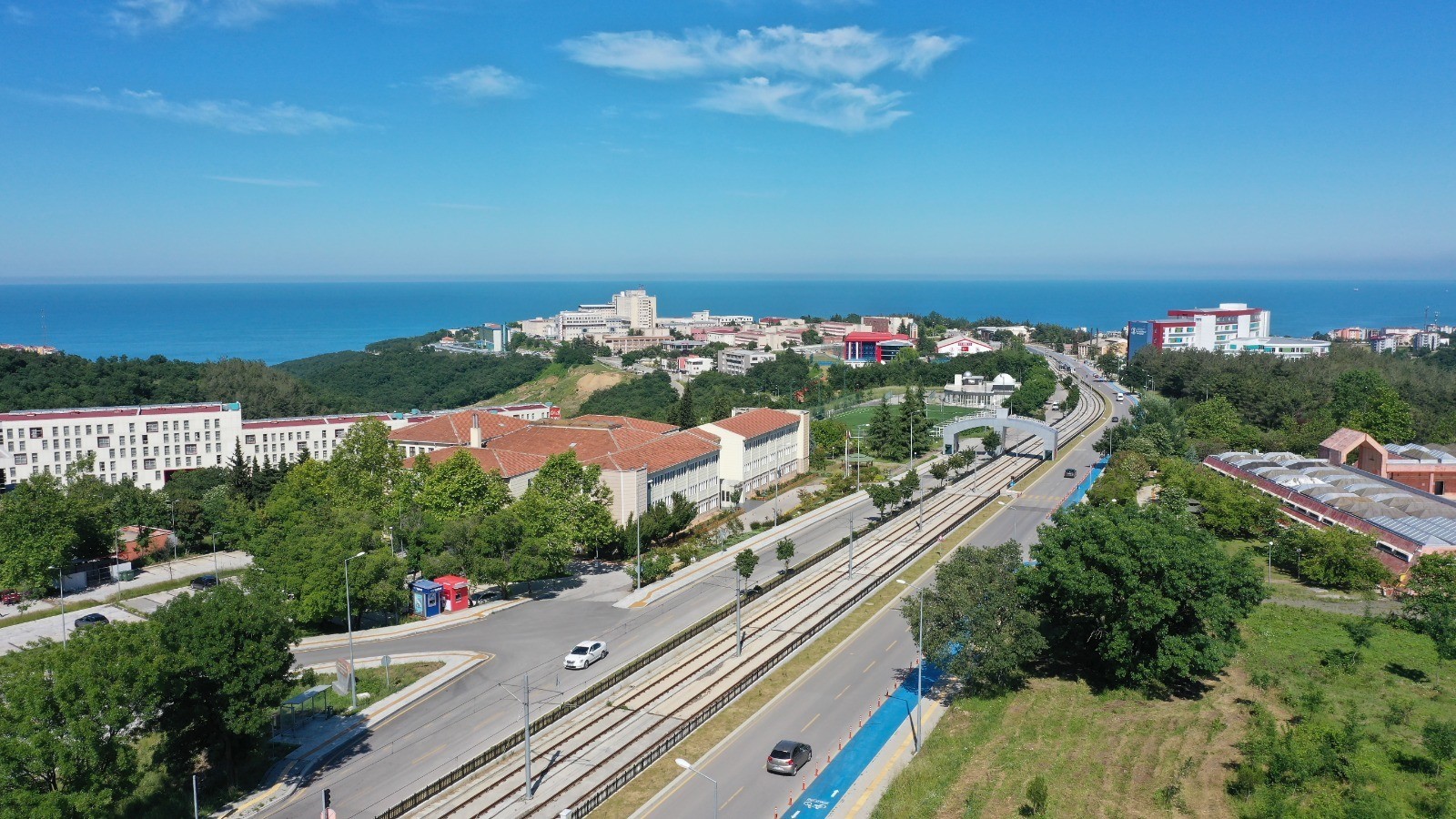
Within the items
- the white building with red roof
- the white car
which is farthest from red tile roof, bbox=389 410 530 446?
the white car

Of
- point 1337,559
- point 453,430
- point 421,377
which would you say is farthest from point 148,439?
point 1337,559

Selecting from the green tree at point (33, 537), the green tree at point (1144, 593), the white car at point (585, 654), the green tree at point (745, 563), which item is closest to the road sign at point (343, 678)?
the white car at point (585, 654)

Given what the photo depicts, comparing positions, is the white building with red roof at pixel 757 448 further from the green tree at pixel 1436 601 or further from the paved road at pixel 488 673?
the green tree at pixel 1436 601

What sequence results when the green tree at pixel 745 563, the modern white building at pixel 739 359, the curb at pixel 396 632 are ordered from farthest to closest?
the modern white building at pixel 739 359 < the green tree at pixel 745 563 < the curb at pixel 396 632

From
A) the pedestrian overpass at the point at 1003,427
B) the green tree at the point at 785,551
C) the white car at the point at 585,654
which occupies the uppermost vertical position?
the pedestrian overpass at the point at 1003,427

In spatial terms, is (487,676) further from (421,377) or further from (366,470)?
(421,377)

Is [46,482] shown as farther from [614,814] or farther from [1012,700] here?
[1012,700]

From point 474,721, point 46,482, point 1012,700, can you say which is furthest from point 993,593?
point 46,482
